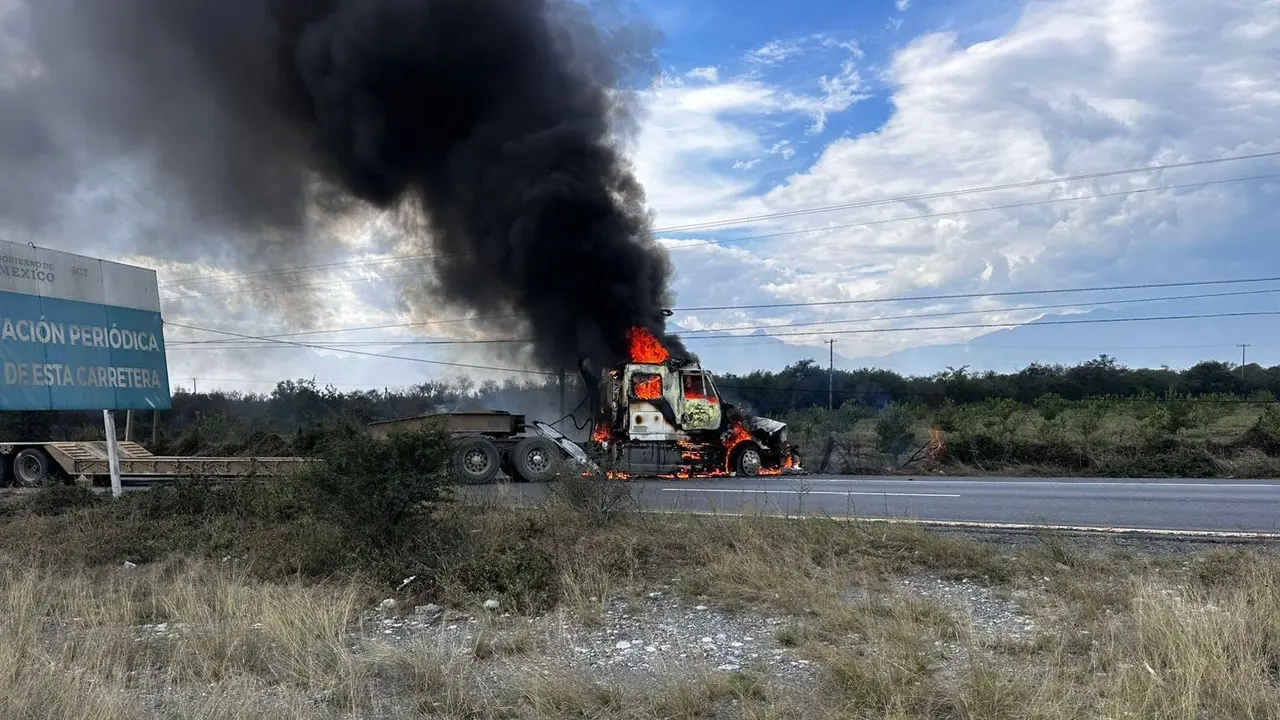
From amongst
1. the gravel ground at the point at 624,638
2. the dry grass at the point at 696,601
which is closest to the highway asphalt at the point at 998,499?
the dry grass at the point at 696,601

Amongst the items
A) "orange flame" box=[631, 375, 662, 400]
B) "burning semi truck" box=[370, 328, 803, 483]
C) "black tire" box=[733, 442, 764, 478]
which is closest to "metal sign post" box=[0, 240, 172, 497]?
"burning semi truck" box=[370, 328, 803, 483]

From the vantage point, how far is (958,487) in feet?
49.1

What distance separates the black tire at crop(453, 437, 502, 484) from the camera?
1552cm

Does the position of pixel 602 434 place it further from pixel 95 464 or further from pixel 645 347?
pixel 95 464

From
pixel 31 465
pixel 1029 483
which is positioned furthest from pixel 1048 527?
pixel 31 465

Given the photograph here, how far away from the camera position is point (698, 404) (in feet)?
57.8

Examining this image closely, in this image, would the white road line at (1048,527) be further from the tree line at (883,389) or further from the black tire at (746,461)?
the tree line at (883,389)

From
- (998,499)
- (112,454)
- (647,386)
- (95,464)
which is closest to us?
(112,454)

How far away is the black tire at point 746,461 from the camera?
17.6 m

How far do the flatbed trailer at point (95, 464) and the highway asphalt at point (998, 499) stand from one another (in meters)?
5.28

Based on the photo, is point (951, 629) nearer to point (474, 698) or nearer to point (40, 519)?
point (474, 698)

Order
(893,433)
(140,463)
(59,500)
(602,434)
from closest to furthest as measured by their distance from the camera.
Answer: (59,500), (140,463), (602,434), (893,433)

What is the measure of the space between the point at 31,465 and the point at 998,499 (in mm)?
18128

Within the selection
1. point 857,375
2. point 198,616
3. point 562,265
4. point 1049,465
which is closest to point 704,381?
point 562,265
